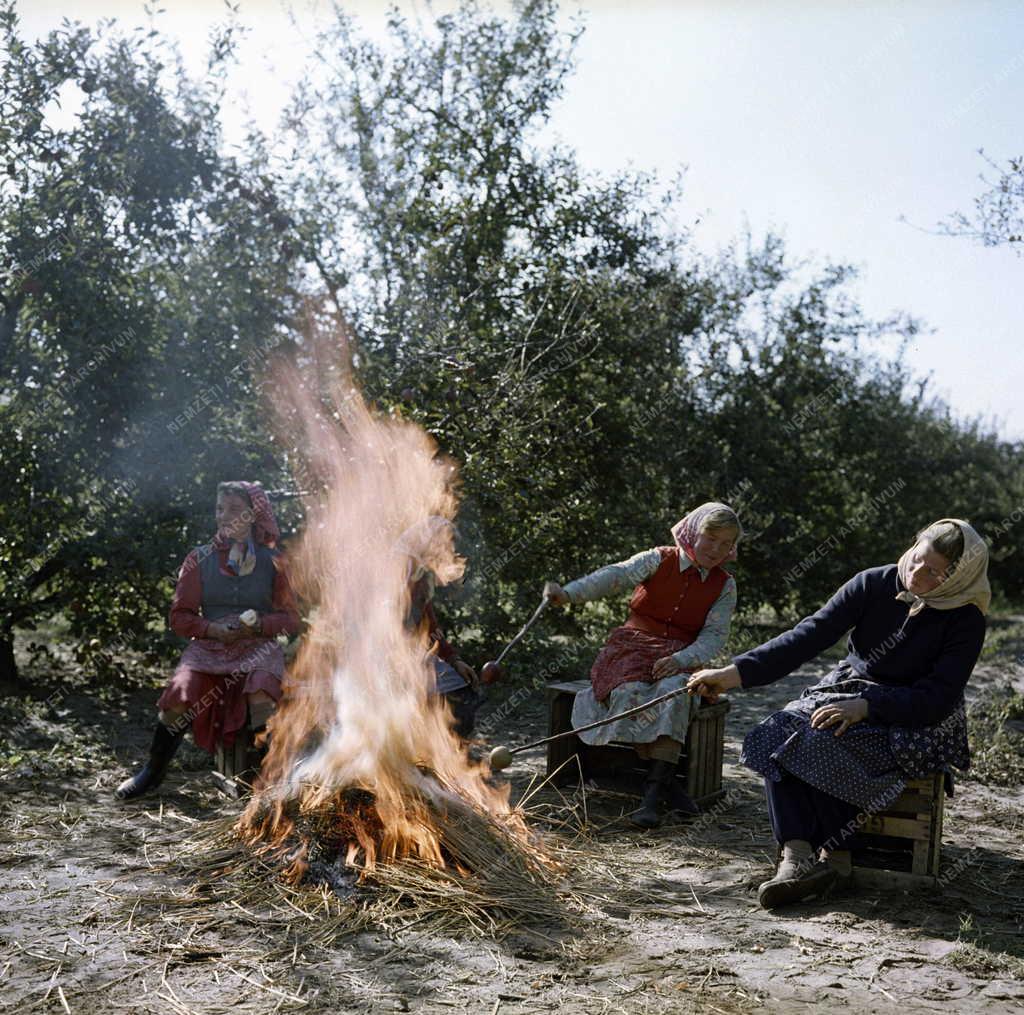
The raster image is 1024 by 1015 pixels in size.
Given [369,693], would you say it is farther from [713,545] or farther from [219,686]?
[713,545]

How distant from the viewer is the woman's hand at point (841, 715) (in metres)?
4.36

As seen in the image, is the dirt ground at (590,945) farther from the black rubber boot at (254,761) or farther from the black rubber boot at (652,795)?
the black rubber boot at (254,761)

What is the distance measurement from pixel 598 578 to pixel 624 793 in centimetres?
118

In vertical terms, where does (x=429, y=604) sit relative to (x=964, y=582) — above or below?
below

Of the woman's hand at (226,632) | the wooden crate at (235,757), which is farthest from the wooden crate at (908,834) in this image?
the woman's hand at (226,632)

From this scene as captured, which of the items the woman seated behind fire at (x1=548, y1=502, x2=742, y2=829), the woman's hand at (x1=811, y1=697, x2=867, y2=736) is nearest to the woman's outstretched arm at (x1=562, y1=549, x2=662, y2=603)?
the woman seated behind fire at (x1=548, y1=502, x2=742, y2=829)

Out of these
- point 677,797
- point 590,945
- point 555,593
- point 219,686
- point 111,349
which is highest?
point 111,349

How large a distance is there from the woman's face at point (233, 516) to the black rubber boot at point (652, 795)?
102 inches

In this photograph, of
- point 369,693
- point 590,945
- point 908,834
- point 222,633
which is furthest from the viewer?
point 222,633

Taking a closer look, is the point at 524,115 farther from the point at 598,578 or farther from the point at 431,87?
the point at 598,578

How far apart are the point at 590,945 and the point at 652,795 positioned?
6.07ft

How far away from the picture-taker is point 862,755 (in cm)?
440

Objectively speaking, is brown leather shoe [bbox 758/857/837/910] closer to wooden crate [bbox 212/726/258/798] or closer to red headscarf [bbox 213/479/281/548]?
wooden crate [bbox 212/726/258/798]

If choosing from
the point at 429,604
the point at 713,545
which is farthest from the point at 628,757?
the point at 429,604
